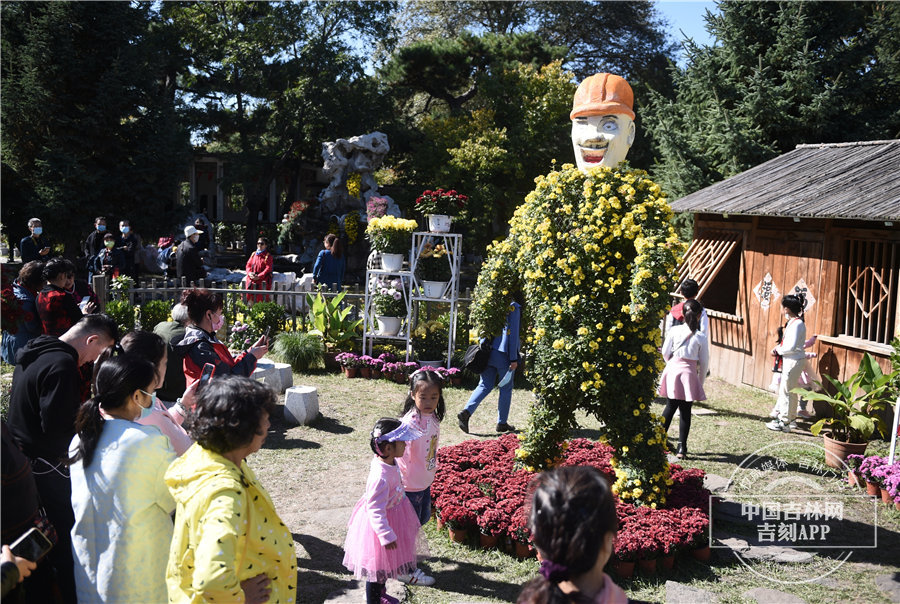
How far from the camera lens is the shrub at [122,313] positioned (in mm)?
10328

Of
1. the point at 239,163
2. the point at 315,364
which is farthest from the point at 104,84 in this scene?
the point at 315,364

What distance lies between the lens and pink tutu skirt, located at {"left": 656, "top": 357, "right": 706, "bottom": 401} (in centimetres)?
710

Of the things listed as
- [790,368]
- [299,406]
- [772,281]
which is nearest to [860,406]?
[790,368]

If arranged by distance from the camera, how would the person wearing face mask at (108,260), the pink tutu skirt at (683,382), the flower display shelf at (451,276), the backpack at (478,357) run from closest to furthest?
the pink tutu skirt at (683,382) → the backpack at (478,357) → the flower display shelf at (451,276) → the person wearing face mask at (108,260)

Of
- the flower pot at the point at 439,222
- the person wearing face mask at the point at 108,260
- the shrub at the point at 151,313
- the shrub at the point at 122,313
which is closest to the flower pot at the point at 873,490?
the flower pot at the point at 439,222

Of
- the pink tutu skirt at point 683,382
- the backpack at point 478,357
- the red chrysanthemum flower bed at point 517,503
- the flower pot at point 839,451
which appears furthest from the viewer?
the backpack at point 478,357

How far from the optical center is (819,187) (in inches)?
398

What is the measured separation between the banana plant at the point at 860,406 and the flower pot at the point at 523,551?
11.9 feet

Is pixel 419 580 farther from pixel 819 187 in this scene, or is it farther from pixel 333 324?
pixel 819 187

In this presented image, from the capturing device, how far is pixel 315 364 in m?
10.8

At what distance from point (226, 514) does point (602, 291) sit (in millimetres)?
3704

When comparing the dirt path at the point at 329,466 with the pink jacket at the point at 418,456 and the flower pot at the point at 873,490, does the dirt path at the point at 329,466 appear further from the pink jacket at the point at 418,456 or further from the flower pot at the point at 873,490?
the flower pot at the point at 873,490

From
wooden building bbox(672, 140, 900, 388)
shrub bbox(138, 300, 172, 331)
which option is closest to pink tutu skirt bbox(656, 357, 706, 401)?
wooden building bbox(672, 140, 900, 388)

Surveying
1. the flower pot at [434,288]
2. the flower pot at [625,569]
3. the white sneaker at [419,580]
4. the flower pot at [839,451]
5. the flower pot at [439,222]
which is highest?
the flower pot at [439,222]
